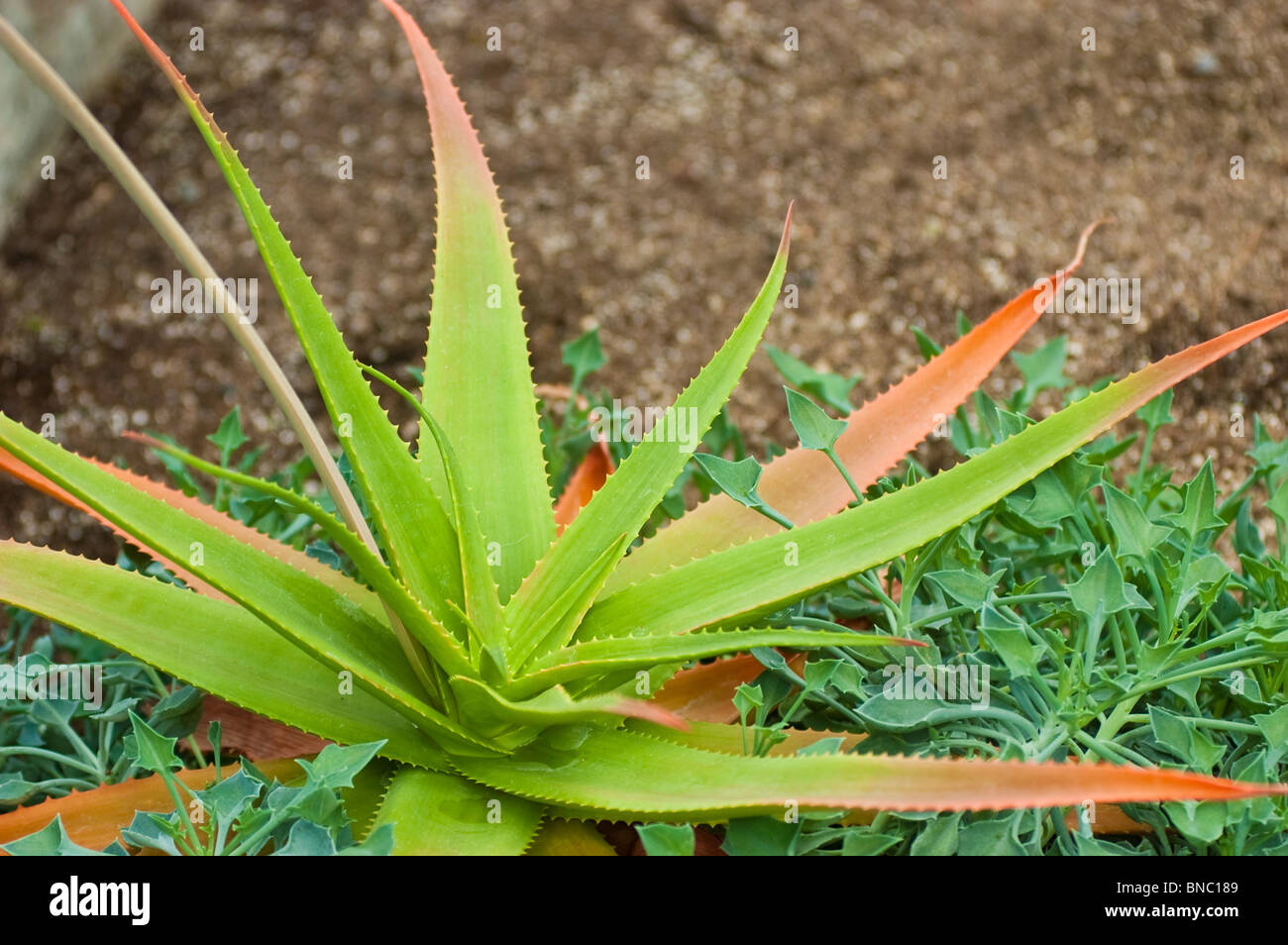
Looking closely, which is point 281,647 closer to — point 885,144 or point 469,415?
point 469,415

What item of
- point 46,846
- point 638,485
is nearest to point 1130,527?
point 638,485

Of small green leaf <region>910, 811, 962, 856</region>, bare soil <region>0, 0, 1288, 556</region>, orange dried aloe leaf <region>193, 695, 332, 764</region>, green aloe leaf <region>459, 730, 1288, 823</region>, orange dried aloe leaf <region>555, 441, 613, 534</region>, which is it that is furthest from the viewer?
bare soil <region>0, 0, 1288, 556</region>

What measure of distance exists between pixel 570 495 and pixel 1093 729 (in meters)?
0.63

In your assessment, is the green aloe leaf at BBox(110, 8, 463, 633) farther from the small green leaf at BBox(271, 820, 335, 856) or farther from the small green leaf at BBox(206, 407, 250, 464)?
the small green leaf at BBox(206, 407, 250, 464)

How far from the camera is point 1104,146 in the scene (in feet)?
8.91

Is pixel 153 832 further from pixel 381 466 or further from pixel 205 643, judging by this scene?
pixel 381 466

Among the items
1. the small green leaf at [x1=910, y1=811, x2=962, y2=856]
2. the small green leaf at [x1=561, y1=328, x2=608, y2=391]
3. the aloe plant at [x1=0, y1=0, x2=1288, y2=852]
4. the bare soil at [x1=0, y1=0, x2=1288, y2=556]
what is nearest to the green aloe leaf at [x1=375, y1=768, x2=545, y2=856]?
the aloe plant at [x1=0, y1=0, x2=1288, y2=852]

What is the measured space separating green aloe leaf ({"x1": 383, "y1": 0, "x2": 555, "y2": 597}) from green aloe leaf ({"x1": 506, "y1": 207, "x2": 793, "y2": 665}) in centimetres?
7

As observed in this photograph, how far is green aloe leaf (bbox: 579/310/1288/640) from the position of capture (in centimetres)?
112

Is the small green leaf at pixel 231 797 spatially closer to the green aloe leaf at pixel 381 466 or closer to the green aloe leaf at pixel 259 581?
the green aloe leaf at pixel 259 581

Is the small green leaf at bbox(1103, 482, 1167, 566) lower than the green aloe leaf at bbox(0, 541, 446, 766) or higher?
higher

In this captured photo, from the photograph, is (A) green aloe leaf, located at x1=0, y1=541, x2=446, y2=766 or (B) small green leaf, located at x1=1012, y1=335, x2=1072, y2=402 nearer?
(A) green aloe leaf, located at x1=0, y1=541, x2=446, y2=766

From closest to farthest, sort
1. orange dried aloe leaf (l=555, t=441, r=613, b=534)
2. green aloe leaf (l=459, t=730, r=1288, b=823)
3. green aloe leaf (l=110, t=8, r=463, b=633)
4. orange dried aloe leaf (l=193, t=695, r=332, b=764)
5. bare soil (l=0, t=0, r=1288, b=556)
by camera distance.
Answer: green aloe leaf (l=459, t=730, r=1288, b=823) < green aloe leaf (l=110, t=8, r=463, b=633) < orange dried aloe leaf (l=193, t=695, r=332, b=764) < orange dried aloe leaf (l=555, t=441, r=613, b=534) < bare soil (l=0, t=0, r=1288, b=556)

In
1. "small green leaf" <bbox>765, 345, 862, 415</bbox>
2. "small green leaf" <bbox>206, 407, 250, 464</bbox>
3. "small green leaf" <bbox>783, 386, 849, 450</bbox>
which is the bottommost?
"small green leaf" <bbox>783, 386, 849, 450</bbox>
